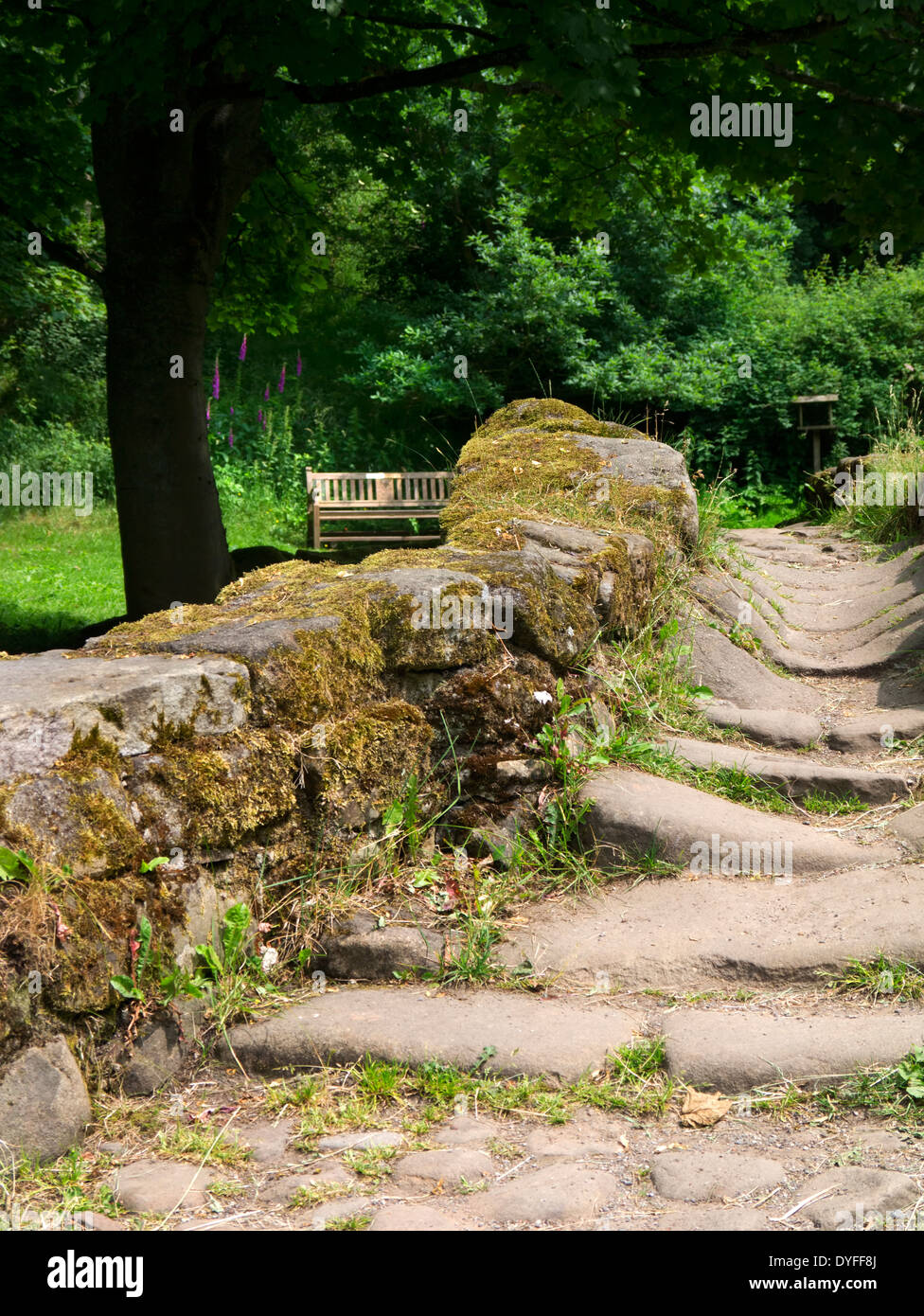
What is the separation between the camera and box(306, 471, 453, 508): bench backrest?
1348cm

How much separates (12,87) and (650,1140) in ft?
25.3

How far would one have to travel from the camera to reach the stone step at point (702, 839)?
12.1 ft

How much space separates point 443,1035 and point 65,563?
10746 millimetres

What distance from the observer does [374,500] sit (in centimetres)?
1367

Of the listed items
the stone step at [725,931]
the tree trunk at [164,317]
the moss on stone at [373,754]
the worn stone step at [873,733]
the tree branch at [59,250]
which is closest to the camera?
the stone step at [725,931]

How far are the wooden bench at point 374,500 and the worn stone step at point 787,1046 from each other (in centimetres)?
1029

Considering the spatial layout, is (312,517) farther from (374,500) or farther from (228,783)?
(228,783)

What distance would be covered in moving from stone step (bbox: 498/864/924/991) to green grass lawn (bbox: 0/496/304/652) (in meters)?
5.71

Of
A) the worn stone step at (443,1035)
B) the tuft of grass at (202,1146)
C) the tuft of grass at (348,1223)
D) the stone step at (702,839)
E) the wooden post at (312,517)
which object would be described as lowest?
the tuft of grass at (202,1146)

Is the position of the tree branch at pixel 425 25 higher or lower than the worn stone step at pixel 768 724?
higher

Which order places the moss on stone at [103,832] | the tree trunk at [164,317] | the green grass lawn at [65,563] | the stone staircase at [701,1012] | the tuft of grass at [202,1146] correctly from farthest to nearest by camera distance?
the green grass lawn at [65,563], the tree trunk at [164,317], the moss on stone at [103,832], the tuft of grass at [202,1146], the stone staircase at [701,1012]

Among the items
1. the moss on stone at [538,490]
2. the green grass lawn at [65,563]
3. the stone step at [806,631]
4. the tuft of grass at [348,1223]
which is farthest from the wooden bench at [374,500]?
the tuft of grass at [348,1223]

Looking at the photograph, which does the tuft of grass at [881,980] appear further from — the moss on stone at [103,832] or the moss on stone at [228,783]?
the moss on stone at [103,832]

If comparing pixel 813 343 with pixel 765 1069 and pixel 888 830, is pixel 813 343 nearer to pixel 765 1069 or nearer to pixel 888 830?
pixel 888 830
